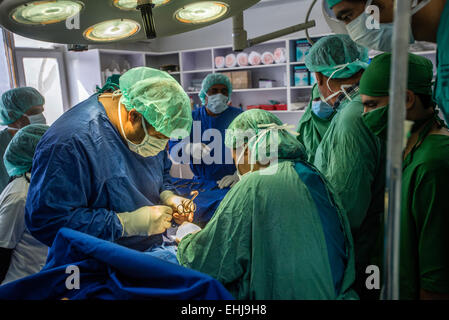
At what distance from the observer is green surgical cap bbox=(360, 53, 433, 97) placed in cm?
129

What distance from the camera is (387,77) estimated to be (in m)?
1.32

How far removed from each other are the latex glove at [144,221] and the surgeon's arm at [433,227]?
1030 mm

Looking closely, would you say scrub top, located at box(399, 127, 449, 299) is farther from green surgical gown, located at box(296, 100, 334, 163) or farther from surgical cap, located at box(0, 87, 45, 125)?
surgical cap, located at box(0, 87, 45, 125)

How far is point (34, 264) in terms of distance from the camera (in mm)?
1836

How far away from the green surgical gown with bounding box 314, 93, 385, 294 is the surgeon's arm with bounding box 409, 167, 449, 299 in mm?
291


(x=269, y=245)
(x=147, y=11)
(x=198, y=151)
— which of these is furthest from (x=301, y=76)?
(x=147, y=11)

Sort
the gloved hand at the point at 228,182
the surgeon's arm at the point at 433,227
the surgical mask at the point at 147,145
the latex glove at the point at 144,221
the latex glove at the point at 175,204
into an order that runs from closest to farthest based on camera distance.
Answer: the surgeon's arm at the point at 433,227, the latex glove at the point at 144,221, the surgical mask at the point at 147,145, the latex glove at the point at 175,204, the gloved hand at the point at 228,182

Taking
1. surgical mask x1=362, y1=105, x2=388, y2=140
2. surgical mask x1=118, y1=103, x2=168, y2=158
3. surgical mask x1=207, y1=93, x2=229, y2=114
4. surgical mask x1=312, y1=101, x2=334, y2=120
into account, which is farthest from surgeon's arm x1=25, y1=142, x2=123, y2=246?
surgical mask x1=207, y1=93, x2=229, y2=114

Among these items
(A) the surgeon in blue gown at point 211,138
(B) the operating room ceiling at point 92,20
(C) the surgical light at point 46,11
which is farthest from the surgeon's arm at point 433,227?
(A) the surgeon in blue gown at point 211,138

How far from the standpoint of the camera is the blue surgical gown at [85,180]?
1.32 m

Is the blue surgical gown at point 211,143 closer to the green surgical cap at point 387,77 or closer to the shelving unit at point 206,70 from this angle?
the shelving unit at point 206,70
